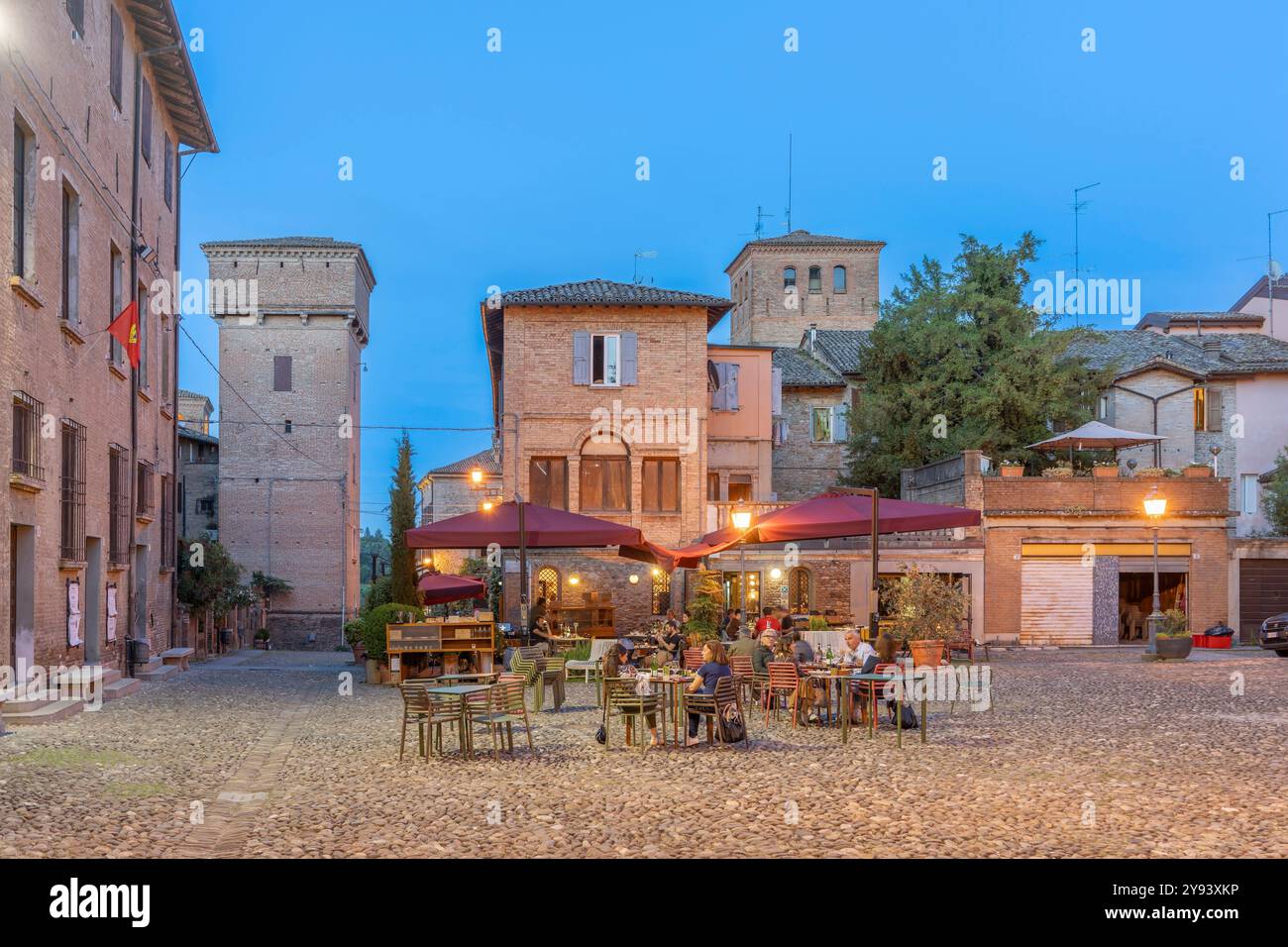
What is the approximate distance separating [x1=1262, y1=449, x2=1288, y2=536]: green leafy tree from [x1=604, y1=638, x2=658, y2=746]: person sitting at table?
24.8 meters

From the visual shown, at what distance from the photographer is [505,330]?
111 feet

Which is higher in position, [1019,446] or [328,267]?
[328,267]

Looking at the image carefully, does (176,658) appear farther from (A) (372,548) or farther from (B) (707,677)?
(A) (372,548)

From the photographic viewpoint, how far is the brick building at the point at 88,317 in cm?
1553

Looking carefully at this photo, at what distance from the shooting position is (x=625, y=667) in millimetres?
16422

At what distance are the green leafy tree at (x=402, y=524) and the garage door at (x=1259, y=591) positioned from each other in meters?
20.3

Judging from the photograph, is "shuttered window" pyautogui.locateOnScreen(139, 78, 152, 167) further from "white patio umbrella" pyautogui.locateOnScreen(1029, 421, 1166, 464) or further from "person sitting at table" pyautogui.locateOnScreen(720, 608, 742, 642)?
"white patio umbrella" pyautogui.locateOnScreen(1029, 421, 1166, 464)

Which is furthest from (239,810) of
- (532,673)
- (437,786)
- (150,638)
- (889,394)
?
(889,394)

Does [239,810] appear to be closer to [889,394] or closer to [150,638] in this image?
[150,638]

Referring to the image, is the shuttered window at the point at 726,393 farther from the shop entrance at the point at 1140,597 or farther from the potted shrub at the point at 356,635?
the potted shrub at the point at 356,635

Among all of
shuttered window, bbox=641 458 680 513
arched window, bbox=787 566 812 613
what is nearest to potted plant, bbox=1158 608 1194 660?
arched window, bbox=787 566 812 613

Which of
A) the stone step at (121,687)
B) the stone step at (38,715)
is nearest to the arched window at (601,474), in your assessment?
the stone step at (121,687)
